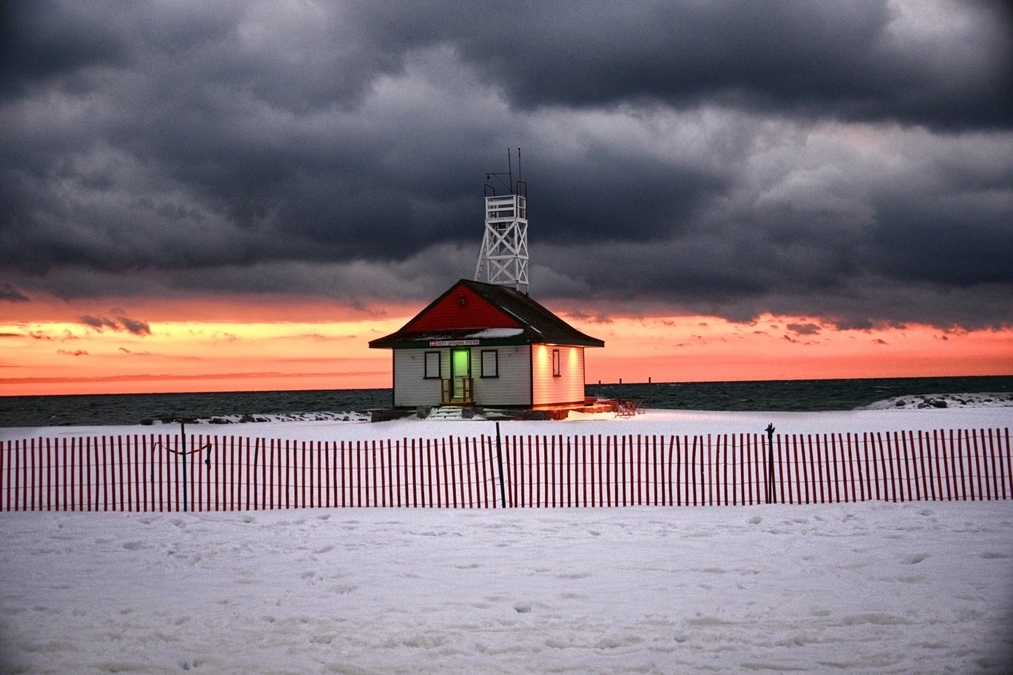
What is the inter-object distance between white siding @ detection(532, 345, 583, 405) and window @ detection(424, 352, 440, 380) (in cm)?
458

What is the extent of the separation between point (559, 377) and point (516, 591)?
3218 centimetres

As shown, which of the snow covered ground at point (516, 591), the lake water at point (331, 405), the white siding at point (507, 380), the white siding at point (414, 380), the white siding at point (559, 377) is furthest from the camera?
the lake water at point (331, 405)

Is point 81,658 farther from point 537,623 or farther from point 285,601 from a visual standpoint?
point 537,623

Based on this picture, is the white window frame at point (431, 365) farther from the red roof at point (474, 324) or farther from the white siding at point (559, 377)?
the white siding at point (559, 377)

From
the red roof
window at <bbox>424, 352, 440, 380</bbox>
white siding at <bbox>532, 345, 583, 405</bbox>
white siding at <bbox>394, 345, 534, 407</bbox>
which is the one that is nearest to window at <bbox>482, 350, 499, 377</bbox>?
white siding at <bbox>394, 345, 534, 407</bbox>

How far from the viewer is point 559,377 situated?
41.8m

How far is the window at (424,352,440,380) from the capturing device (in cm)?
4050

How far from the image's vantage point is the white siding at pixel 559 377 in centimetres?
3931

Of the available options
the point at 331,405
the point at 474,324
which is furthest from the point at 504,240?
the point at 331,405

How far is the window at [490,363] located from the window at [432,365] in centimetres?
223

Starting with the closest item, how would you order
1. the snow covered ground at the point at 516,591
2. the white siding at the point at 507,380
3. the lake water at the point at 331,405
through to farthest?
1. the snow covered ground at the point at 516,591
2. the white siding at the point at 507,380
3. the lake water at the point at 331,405

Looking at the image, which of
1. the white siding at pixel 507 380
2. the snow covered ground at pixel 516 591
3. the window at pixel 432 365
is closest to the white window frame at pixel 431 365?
the window at pixel 432 365

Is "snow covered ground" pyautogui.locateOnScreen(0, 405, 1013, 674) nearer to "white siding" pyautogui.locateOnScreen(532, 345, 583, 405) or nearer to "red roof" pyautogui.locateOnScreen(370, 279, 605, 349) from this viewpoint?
"red roof" pyautogui.locateOnScreen(370, 279, 605, 349)

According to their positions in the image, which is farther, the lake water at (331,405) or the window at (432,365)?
the lake water at (331,405)
